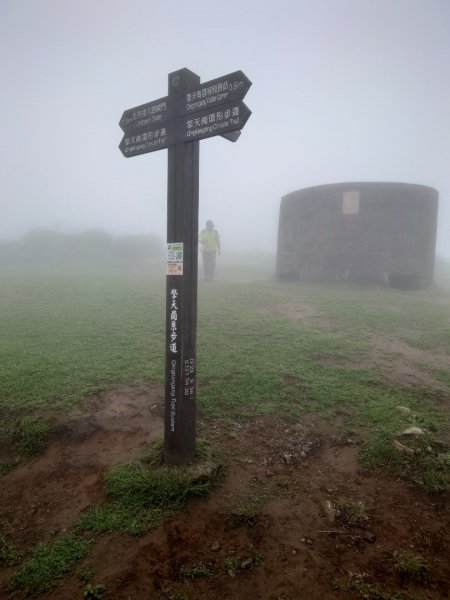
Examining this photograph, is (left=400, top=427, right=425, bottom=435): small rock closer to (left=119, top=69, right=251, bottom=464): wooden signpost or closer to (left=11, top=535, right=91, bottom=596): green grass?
(left=119, top=69, right=251, bottom=464): wooden signpost

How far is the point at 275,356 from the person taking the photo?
6.05m

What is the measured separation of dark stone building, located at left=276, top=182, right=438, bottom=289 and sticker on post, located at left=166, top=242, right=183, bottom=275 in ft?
36.0

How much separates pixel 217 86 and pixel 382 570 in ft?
11.4

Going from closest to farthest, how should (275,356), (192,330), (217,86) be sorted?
(217,86)
(192,330)
(275,356)

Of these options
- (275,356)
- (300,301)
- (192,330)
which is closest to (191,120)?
(192,330)

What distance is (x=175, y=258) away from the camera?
3199 mm

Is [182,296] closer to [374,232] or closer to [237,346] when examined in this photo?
[237,346]

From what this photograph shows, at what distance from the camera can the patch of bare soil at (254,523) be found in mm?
2338

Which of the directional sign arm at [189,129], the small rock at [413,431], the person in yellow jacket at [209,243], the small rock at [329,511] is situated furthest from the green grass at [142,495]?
the person in yellow jacket at [209,243]

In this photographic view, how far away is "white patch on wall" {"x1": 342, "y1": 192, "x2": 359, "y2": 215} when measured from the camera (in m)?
13.0

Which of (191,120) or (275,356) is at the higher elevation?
(191,120)

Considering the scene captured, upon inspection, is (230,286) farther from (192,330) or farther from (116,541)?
(116,541)

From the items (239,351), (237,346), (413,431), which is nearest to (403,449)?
(413,431)

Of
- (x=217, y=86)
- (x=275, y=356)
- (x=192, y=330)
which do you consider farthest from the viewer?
(x=275, y=356)
